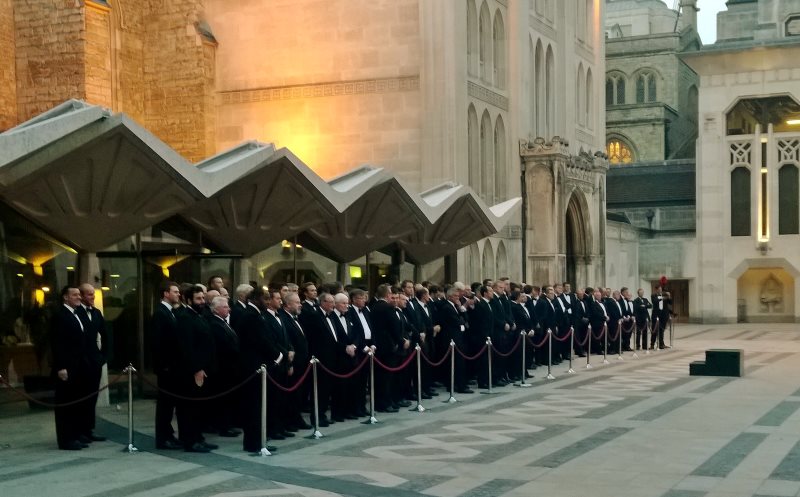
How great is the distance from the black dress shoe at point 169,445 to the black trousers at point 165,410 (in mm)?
25

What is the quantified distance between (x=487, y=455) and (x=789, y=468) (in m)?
3.07

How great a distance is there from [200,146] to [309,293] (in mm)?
16432

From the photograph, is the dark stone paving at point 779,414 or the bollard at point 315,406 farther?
the dark stone paving at point 779,414

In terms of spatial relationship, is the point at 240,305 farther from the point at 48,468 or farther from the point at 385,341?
the point at 48,468

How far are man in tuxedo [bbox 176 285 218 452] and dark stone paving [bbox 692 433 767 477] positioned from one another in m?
5.38

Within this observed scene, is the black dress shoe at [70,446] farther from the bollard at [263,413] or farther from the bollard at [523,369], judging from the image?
the bollard at [523,369]

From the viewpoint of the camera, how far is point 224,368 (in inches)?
532

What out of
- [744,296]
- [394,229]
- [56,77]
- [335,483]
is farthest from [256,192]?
[744,296]

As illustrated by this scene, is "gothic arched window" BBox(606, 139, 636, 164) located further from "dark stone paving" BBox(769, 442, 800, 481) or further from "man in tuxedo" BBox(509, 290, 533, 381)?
"dark stone paving" BBox(769, 442, 800, 481)

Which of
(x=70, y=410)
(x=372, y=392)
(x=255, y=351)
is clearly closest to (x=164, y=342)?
(x=255, y=351)

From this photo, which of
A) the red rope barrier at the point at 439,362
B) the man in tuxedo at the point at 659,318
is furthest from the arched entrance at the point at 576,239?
the red rope barrier at the point at 439,362

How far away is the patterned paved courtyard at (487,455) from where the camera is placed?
10422mm

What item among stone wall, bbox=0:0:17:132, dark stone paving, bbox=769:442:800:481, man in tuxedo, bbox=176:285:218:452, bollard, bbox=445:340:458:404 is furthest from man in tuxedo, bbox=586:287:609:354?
man in tuxedo, bbox=176:285:218:452

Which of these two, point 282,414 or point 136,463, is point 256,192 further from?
point 136,463
